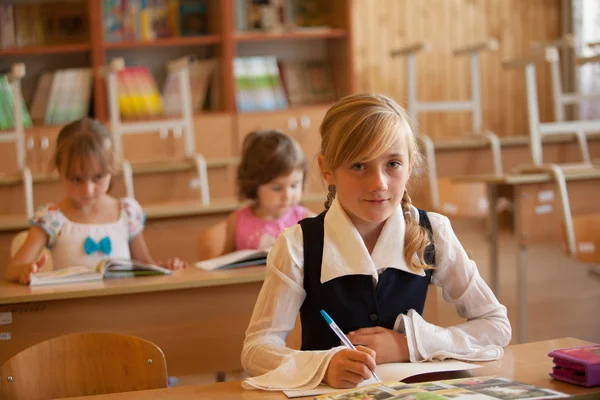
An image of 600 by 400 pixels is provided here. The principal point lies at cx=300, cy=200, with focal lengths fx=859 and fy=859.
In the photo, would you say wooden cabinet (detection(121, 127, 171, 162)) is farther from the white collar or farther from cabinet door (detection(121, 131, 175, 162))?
the white collar

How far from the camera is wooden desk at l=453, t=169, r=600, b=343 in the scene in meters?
3.53

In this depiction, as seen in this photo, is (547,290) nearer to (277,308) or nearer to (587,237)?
(587,237)

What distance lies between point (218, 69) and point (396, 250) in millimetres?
4021

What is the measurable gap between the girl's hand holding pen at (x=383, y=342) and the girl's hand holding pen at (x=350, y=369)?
11cm

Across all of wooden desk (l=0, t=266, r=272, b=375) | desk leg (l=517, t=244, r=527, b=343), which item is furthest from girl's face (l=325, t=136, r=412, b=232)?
desk leg (l=517, t=244, r=527, b=343)

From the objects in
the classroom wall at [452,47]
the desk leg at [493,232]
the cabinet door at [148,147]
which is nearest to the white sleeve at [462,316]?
the desk leg at [493,232]

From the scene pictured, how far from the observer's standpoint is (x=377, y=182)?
1.39m

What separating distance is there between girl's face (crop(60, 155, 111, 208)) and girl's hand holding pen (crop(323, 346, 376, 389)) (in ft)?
4.65

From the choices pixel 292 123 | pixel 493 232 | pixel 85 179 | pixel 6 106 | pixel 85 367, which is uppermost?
pixel 6 106

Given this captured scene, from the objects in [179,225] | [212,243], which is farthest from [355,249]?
[179,225]

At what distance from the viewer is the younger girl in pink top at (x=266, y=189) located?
2.72 meters

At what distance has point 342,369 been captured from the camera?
4.01 feet

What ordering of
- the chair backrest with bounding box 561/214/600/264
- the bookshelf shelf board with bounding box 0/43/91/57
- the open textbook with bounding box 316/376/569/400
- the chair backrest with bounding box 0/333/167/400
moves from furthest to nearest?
the bookshelf shelf board with bounding box 0/43/91/57 < the chair backrest with bounding box 561/214/600/264 < the chair backrest with bounding box 0/333/167/400 < the open textbook with bounding box 316/376/569/400

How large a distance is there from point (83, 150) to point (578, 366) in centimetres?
168
